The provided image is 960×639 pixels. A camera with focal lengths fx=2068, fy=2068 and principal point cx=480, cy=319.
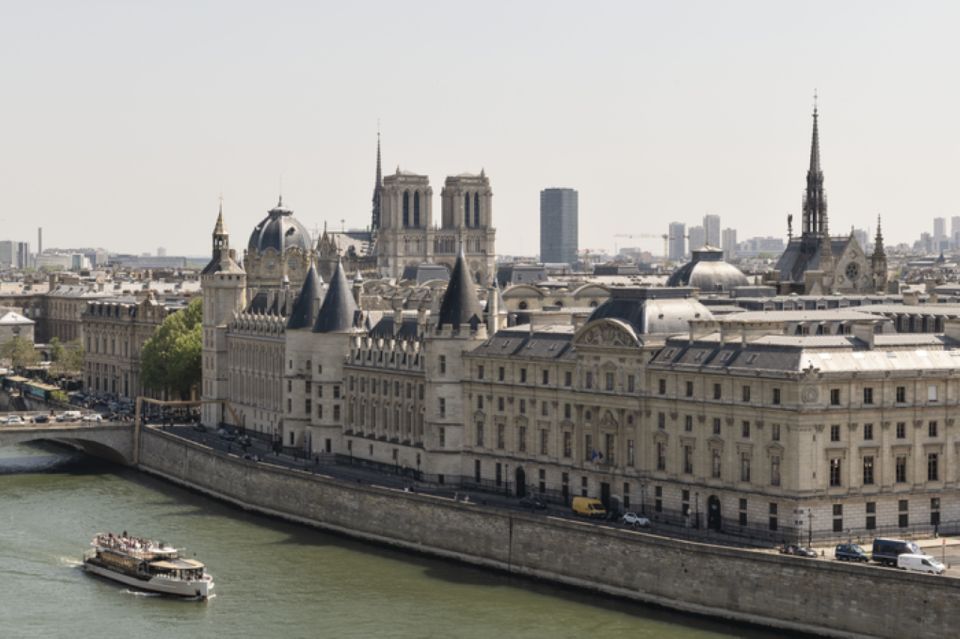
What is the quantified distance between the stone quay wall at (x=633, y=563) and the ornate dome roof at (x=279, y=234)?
4767 centimetres

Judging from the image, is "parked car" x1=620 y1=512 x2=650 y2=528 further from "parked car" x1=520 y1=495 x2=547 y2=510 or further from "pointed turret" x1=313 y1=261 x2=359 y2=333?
"pointed turret" x1=313 y1=261 x2=359 y2=333

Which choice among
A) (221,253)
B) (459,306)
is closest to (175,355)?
(221,253)

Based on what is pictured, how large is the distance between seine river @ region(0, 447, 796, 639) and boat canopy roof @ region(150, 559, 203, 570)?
52.5 inches

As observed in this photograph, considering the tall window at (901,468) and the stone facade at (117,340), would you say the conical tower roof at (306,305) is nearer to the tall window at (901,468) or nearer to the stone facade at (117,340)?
the stone facade at (117,340)

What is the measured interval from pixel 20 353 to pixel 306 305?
240ft

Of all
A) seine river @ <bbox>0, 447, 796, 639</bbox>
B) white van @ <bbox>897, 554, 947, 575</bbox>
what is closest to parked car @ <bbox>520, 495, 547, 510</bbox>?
seine river @ <bbox>0, 447, 796, 639</bbox>

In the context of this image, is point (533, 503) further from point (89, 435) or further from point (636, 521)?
point (89, 435)

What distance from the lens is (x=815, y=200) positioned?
148 metres

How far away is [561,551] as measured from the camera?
8456 centimetres

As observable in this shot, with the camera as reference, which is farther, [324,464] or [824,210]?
[824,210]

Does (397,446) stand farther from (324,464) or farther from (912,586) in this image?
(912,586)

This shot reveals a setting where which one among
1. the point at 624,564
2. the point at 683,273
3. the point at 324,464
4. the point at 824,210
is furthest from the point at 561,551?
the point at 824,210

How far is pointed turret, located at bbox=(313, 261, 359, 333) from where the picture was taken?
114750 millimetres

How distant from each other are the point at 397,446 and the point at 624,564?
2824 centimetres
